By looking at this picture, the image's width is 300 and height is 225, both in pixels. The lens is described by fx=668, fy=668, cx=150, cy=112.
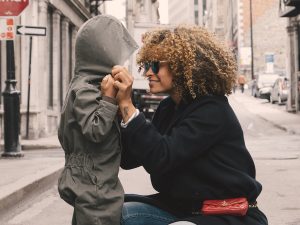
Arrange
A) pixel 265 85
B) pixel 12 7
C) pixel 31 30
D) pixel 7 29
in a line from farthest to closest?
1. pixel 265 85
2. pixel 31 30
3. pixel 12 7
4. pixel 7 29

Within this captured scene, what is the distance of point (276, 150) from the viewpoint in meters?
14.3

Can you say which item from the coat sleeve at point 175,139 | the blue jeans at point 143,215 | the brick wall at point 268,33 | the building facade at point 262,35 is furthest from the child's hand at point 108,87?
the brick wall at point 268,33

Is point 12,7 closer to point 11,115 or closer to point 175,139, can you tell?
point 11,115

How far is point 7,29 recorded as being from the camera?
39.4 ft

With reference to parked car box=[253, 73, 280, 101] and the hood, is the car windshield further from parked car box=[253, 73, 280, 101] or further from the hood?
the hood

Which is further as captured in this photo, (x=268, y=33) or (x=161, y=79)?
(x=268, y=33)

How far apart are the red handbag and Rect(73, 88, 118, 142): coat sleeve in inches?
21.5

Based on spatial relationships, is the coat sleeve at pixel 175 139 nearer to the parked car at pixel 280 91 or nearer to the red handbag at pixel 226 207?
the red handbag at pixel 226 207

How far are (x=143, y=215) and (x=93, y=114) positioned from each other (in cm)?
56

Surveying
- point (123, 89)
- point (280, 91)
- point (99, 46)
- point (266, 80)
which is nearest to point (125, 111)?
point (123, 89)

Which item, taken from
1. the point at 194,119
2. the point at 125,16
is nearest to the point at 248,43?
the point at 125,16

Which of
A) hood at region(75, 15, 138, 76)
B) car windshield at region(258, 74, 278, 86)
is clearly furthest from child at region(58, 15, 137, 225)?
car windshield at region(258, 74, 278, 86)

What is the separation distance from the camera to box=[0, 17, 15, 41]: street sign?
11969 millimetres

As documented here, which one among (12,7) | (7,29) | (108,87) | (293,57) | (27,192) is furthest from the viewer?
(293,57)
